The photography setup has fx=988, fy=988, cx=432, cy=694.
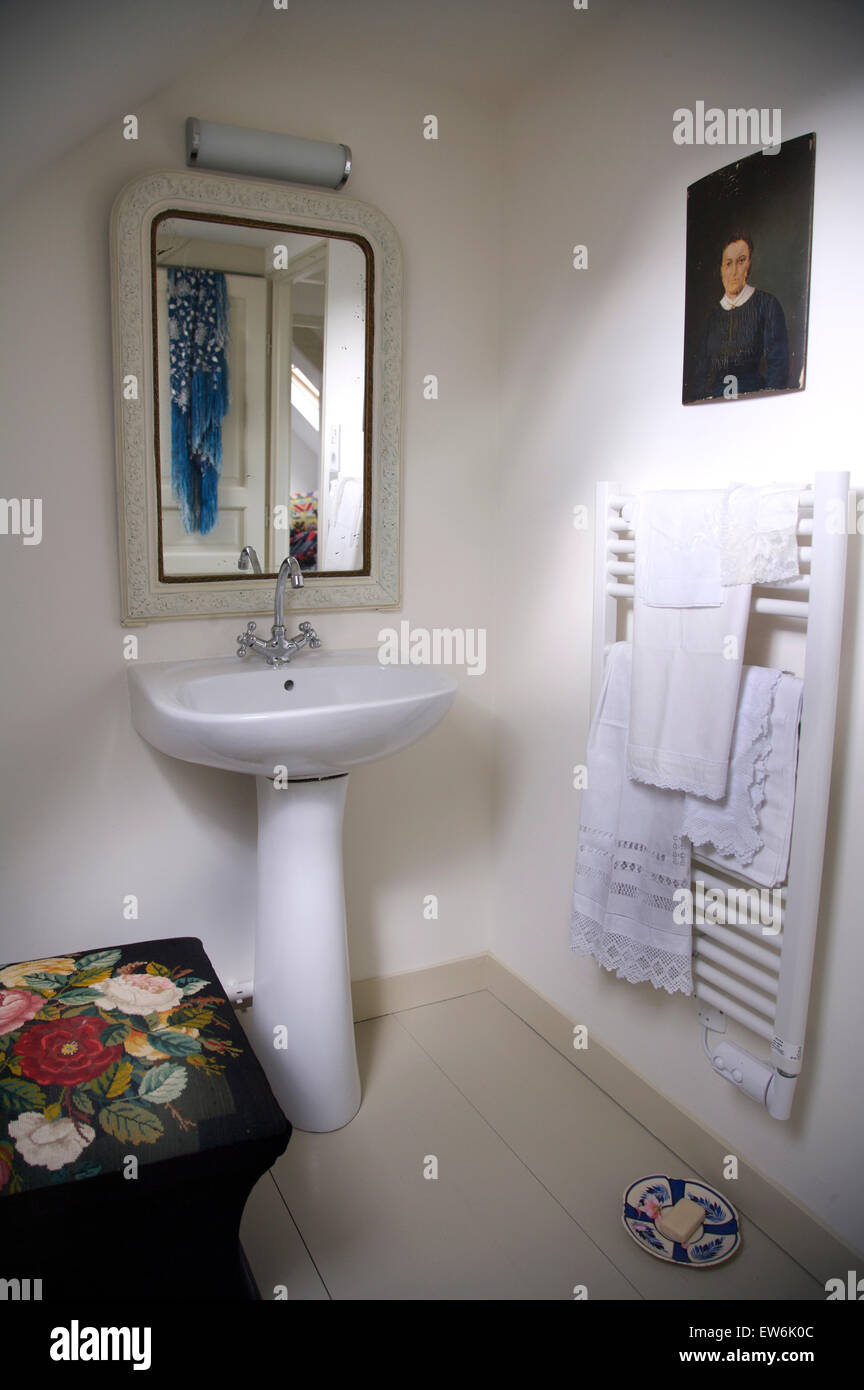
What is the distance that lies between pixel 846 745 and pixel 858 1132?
578 millimetres

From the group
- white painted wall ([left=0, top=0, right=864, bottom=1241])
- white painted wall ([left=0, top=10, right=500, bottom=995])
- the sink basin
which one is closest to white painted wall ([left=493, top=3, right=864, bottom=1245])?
white painted wall ([left=0, top=0, right=864, bottom=1241])

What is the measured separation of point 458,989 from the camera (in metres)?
2.40

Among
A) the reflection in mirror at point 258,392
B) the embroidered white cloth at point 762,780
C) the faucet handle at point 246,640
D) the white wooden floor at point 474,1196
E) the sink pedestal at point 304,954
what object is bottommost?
the white wooden floor at point 474,1196

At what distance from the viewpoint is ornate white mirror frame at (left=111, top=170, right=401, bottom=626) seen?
1769mm

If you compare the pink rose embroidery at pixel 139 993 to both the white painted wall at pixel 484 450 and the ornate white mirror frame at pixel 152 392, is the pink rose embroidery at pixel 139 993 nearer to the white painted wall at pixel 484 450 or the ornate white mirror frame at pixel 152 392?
the white painted wall at pixel 484 450

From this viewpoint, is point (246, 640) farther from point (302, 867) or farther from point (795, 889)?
point (795, 889)

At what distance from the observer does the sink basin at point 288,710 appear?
5.09ft

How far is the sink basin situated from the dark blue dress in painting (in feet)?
2.27

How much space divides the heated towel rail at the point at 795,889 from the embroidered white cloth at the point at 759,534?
0.8 inches

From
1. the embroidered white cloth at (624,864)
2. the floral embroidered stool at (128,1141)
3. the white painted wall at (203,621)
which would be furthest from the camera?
the white painted wall at (203,621)

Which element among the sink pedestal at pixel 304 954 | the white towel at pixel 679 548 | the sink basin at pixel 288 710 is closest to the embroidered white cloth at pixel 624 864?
the white towel at pixel 679 548

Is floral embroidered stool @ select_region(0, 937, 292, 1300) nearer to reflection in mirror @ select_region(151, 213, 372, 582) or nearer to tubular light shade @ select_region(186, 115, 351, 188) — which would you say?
reflection in mirror @ select_region(151, 213, 372, 582)
